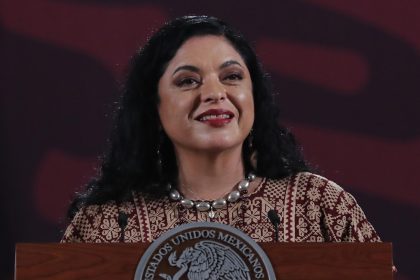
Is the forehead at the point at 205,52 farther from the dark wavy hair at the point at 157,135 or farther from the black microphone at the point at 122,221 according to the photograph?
the black microphone at the point at 122,221

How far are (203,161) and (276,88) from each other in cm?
97

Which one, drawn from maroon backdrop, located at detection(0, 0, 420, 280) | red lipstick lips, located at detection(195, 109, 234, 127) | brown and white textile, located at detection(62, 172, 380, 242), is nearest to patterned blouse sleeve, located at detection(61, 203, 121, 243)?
brown and white textile, located at detection(62, 172, 380, 242)

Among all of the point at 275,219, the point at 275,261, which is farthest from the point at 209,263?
the point at 275,219

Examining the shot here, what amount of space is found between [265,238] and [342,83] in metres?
1.17

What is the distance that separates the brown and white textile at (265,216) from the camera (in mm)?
2328

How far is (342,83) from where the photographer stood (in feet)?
11.1

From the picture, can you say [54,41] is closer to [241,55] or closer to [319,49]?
[319,49]

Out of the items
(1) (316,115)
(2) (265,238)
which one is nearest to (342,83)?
(1) (316,115)

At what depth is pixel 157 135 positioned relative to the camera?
258cm

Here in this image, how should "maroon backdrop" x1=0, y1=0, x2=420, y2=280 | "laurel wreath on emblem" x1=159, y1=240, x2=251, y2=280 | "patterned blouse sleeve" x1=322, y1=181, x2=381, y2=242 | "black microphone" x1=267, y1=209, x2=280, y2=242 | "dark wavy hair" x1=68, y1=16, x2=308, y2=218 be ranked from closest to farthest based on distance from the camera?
"laurel wreath on emblem" x1=159, y1=240, x2=251, y2=280
"black microphone" x1=267, y1=209, x2=280, y2=242
"patterned blouse sleeve" x1=322, y1=181, x2=381, y2=242
"dark wavy hair" x1=68, y1=16, x2=308, y2=218
"maroon backdrop" x1=0, y1=0, x2=420, y2=280

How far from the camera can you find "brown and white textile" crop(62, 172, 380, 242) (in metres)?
2.33

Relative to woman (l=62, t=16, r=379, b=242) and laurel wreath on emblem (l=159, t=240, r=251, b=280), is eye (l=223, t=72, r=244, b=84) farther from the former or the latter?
laurel wreath on emblem (l=159, t=240, r=251, b=280)

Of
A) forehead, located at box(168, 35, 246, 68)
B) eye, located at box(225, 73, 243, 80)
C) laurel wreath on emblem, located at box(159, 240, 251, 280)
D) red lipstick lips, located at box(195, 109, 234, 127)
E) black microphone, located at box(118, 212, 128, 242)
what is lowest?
black microphone, located at box(118, 212, 128, 242)

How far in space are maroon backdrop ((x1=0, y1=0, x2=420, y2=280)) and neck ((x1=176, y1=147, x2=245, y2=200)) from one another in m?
0.91
